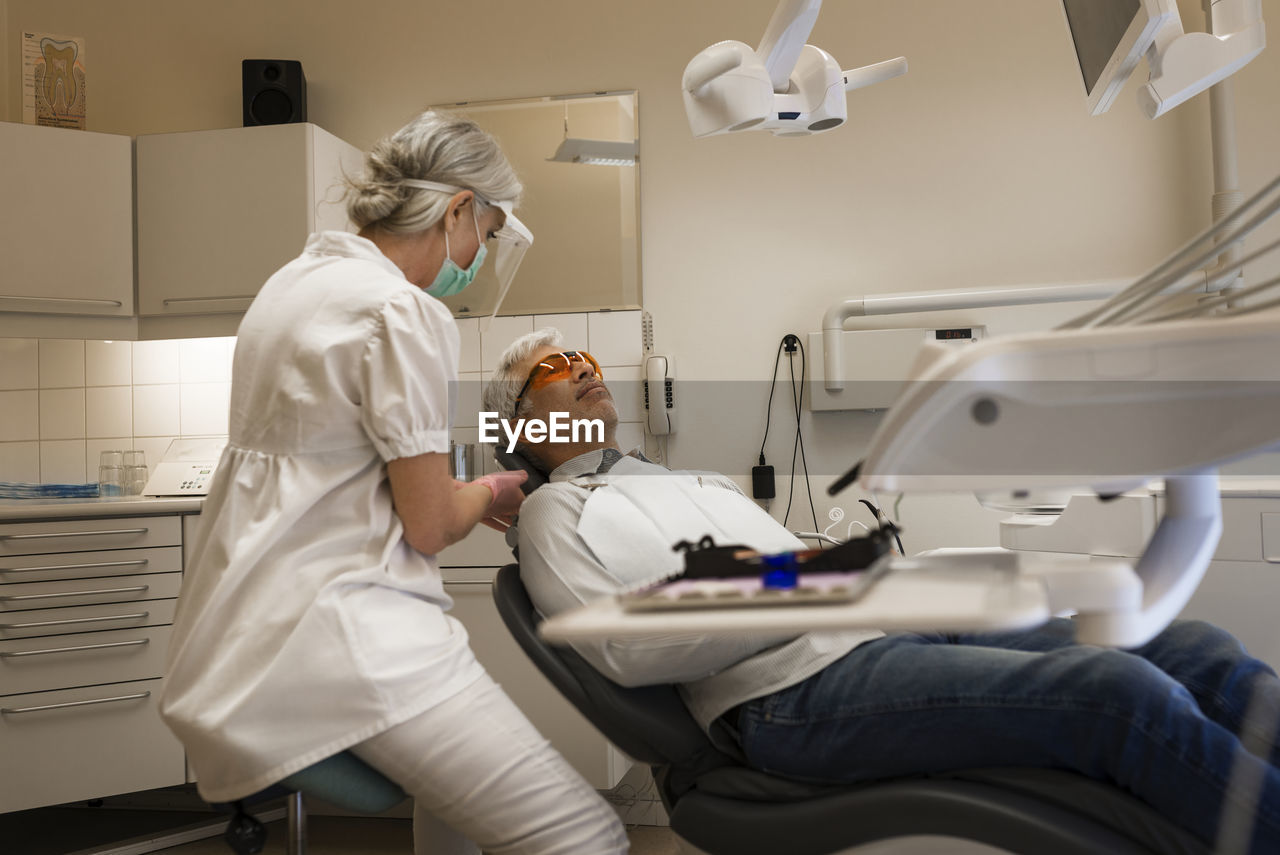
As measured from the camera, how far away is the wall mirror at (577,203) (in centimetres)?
329


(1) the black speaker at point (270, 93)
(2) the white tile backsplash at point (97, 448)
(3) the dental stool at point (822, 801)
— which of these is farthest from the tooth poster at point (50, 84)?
(3) the dental stool at point (822, 801)

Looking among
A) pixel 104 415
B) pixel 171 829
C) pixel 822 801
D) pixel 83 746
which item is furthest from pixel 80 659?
pixel 822 801

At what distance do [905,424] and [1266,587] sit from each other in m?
1.53

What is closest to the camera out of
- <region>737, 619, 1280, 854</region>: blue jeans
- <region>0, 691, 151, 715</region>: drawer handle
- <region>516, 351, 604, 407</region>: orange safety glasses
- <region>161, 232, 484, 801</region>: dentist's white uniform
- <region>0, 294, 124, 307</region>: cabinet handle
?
<region>737, 619, 1280, 854</region>: blue jeans

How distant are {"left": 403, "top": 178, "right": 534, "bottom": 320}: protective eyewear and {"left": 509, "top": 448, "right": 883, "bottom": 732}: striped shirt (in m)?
0.48

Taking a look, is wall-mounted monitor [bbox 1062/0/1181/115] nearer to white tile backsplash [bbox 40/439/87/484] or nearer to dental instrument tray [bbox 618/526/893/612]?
dental instrument tray [bbox 618/526/893/612]

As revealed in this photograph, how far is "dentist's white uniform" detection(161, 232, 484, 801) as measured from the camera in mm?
1241

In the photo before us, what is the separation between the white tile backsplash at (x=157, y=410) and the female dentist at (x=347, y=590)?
2284mm

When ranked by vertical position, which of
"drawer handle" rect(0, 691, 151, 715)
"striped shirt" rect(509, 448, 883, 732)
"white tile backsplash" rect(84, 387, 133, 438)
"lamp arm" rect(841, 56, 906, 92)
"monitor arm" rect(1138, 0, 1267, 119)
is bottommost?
"drawer handle" rect(0, 691, 151, 715)

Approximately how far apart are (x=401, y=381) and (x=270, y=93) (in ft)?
7.94

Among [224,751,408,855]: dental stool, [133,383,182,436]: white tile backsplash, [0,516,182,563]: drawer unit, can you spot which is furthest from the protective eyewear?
[133,383,182,436]: white tile backsplash

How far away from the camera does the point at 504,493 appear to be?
5.67 feet

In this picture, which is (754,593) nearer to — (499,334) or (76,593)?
(76,593)

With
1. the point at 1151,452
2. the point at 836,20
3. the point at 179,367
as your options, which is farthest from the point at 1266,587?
the point at 179,367
